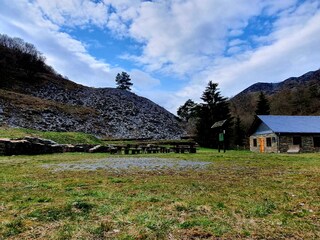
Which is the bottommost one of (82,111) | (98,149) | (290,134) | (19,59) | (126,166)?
(126,166)

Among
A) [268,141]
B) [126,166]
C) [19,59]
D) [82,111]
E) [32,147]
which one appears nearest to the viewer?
[126,166]

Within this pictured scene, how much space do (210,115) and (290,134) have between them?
55.6ft

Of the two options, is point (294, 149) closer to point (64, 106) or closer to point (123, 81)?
point (64, 106)

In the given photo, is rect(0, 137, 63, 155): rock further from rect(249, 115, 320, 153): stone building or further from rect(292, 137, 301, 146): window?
rect(292, 137, 301, 146): window

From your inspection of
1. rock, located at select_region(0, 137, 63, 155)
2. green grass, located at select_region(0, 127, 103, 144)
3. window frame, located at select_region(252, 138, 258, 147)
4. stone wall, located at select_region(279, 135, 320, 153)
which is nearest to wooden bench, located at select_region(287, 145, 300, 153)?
stone wall, located at select_region(279, 135, 320, 153)

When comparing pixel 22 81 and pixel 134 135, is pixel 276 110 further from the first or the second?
pixel 22 81

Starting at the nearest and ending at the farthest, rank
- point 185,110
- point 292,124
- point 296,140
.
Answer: point 296,140 → point 292,124 → point 185,110

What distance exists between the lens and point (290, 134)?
34.9 meters

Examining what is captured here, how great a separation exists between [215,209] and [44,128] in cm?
3544

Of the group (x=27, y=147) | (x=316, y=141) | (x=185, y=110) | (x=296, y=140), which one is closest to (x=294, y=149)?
(x=296, y=140)

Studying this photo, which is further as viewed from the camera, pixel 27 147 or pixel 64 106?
pixel 64 106

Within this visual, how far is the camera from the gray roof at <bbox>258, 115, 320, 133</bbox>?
115ft

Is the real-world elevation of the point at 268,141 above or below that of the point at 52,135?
above

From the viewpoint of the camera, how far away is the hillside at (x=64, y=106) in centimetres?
3919
